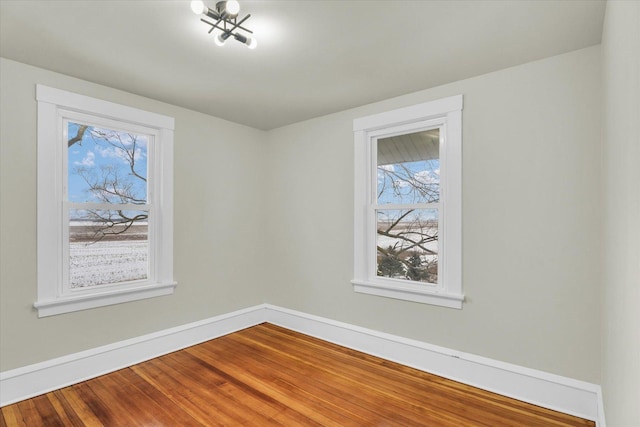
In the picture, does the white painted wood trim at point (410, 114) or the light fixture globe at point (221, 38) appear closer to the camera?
the light fixture globe at point (221, 38)

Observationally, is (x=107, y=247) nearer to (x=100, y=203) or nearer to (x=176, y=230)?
(x=100, y=203)

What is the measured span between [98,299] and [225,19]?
8.31 ft

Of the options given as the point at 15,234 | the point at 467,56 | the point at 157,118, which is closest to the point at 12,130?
the point at 15,234

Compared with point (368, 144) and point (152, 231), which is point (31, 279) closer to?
point (152, 231)

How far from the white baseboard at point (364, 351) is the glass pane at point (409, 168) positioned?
1.36 metres

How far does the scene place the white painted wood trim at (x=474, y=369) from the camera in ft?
7.51

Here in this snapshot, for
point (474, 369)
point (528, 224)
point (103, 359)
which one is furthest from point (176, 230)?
point (528, 224)

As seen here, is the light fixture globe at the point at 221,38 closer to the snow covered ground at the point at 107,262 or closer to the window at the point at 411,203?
the window at the point at 411,203

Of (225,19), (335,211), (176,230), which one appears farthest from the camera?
(335,211)

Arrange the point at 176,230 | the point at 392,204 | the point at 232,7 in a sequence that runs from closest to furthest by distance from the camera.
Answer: the point at 232,7
the point at 392,204
the point at 176,230

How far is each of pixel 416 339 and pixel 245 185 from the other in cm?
261

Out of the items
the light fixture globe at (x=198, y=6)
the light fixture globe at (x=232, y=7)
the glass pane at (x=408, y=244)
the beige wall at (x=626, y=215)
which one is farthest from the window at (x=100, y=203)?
the beige wall at (x=626, y=215)

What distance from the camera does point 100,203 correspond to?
2.98 meters

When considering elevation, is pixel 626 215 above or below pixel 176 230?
above
